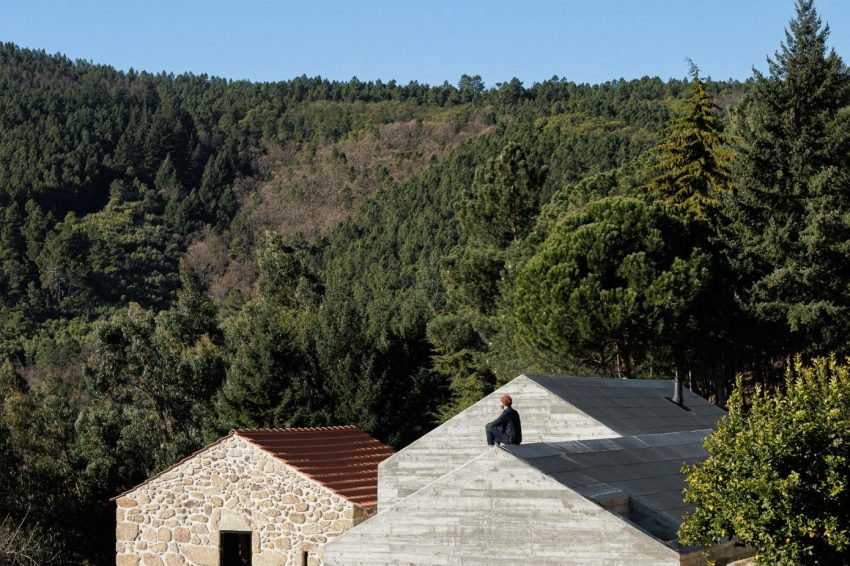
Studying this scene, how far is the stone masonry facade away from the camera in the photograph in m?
19.4

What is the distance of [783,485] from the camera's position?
11453 millimetres

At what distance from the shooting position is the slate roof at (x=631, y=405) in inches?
742

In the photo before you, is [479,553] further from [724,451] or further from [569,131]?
[569,131]

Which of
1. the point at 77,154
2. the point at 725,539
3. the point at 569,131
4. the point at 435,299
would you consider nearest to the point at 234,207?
the point at 77,154

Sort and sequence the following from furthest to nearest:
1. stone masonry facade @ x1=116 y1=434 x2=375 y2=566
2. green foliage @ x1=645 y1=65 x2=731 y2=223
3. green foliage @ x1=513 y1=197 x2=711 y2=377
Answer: green foliage @ x1=645 y1=65 x2=731 y2=223, green foliage @ x1=513 y1=197 x2=711 y2=377, stone masonry facade @ x1=116 y1=434 x2=375 y2=566

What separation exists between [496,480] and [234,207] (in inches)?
3623

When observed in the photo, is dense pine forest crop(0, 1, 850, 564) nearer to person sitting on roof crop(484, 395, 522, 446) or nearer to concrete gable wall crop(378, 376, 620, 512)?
concrete gable wall crop(378, 376, 620, 512)

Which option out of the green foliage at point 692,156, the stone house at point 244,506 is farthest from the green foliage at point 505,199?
the stone house at point 244,506

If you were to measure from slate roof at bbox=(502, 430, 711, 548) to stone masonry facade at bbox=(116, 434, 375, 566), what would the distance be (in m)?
5.23

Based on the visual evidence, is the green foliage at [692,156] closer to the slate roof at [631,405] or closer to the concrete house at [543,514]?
the slate roof at [631,405]

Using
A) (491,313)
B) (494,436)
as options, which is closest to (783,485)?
(494,436)

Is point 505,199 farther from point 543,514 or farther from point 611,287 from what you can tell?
point 543,514

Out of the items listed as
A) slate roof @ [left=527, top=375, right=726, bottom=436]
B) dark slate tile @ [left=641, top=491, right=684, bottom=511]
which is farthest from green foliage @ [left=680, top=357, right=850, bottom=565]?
slate roof @ [left=527, top=375, right=726, bottom=436]

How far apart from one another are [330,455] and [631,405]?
19.0 feet
